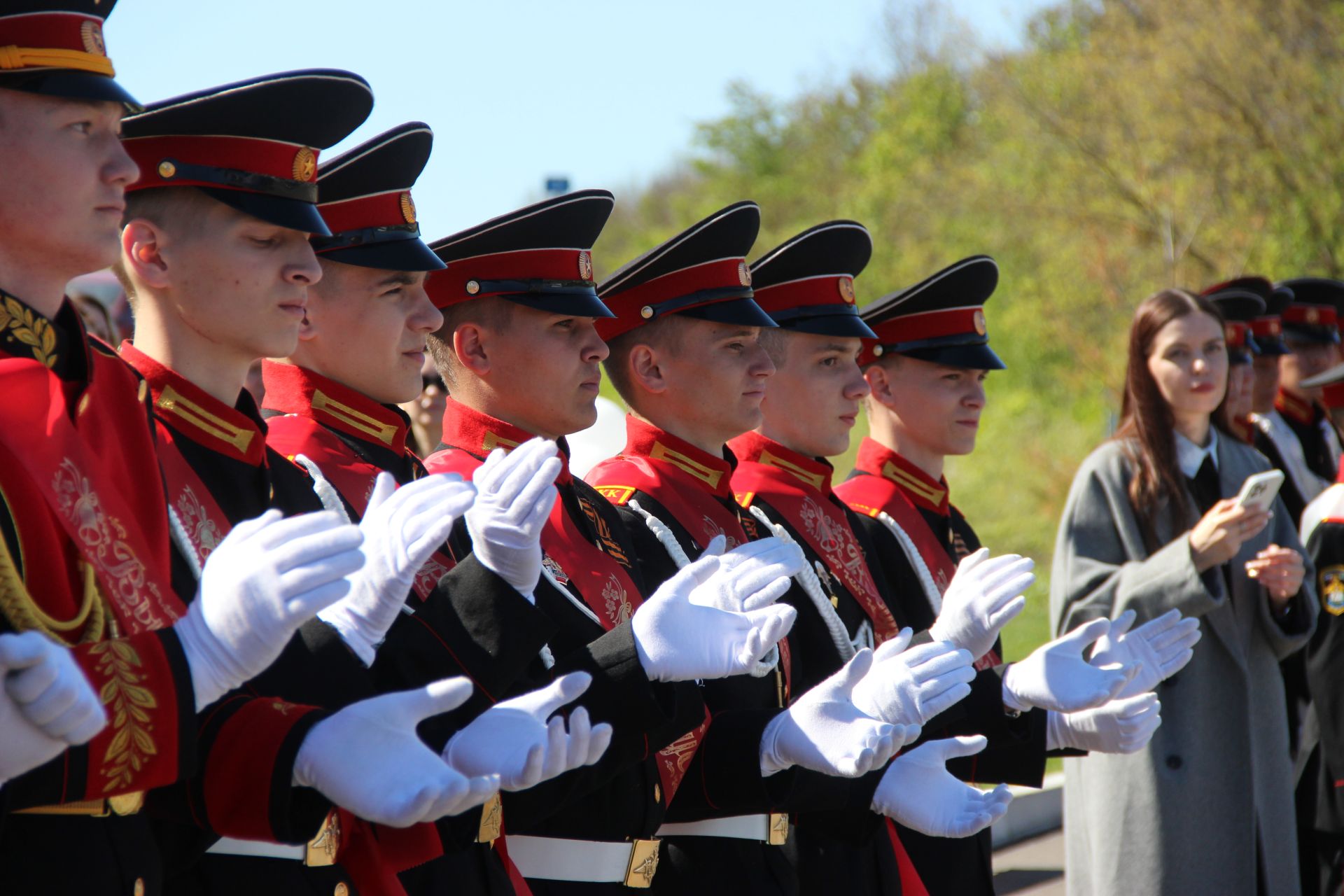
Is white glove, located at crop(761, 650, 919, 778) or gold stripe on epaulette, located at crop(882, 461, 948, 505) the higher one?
gold stripe on epaulette, located at crop(882, 461, 948, 505)

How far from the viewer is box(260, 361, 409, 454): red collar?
2791mm

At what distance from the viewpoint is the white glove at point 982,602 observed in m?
3.35

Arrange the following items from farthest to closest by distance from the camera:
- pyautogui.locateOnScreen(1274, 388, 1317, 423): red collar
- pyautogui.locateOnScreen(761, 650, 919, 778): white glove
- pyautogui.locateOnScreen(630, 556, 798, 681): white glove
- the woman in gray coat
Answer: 1. pyautogui.locateOnScreen(1274, 388, 1317, 423): red collar
2. the woman in gray coat
3. pyautogui.locateOnScreen(761, 650, 919, 778): white glove
4. pyautogui.locateOnScreen(630, 556, 798, 681): white glove

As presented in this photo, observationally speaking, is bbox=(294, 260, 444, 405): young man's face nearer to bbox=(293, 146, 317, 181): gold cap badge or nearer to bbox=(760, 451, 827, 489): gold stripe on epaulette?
bbox=(293, 146, 317, 181): gold cap badge

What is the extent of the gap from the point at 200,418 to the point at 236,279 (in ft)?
0.74

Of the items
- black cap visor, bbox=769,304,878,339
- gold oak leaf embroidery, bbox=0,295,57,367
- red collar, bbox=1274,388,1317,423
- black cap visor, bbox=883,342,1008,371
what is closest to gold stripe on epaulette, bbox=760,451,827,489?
black cap visor, bbox=769,304,878,339

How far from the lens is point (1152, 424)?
17.3 ft

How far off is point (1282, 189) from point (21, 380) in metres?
16.7

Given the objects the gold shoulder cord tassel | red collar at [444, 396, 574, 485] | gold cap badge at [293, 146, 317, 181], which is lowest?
the gold shoulder cord tassel

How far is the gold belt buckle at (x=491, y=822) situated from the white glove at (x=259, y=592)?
2.45 feet

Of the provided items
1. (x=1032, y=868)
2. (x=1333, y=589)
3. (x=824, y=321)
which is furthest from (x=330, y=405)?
(x=1032, y=868)

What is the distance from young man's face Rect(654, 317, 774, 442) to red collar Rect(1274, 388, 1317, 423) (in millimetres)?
4624

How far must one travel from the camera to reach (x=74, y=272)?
2.05 metres

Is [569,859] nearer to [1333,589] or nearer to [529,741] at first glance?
[529,741]
